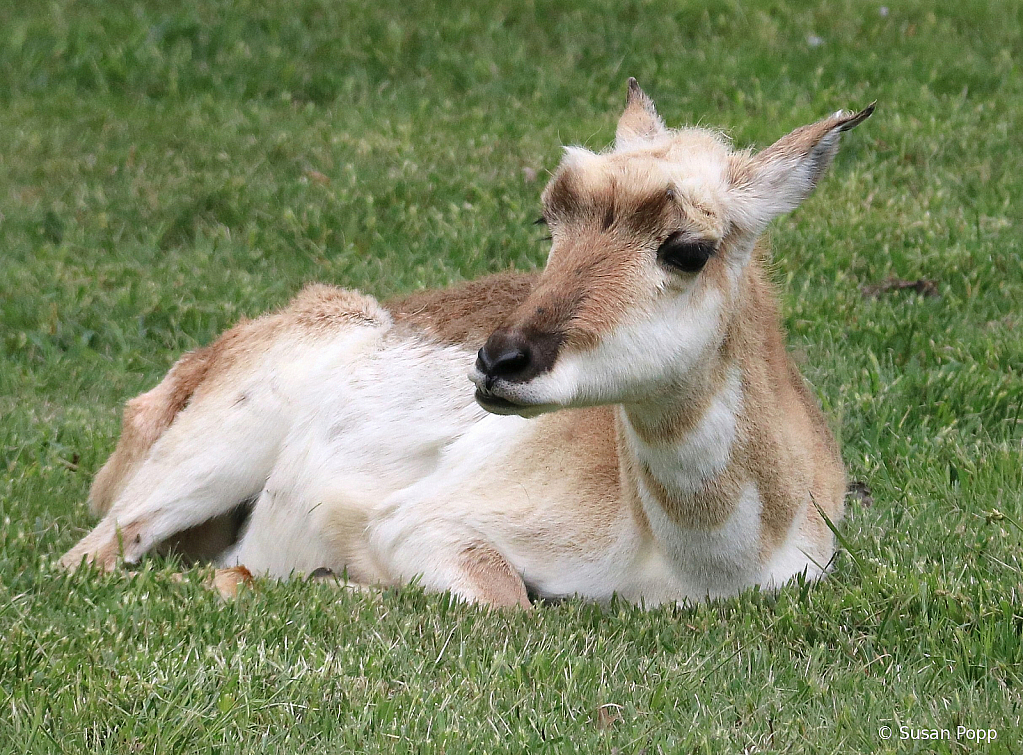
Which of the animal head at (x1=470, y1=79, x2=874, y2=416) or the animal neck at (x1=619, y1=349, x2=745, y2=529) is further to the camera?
the animal neck at (x1=619, y1=349, x2=745, y2=529)

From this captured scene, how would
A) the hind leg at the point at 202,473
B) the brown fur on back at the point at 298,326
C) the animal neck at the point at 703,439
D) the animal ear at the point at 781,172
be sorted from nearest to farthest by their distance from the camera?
the animal neck at the point at 703,439
the animal ear at the point at 781,172
the hind leg at the point at 202,473
the brown fur on back at the point at 298,326

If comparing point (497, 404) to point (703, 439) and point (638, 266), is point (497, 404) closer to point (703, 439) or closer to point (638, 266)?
point (638, 266)

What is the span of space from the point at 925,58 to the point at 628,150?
8708mm

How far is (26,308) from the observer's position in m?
8.84

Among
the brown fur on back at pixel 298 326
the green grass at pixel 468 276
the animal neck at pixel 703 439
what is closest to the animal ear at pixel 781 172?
the animal neck at pixel 703 439

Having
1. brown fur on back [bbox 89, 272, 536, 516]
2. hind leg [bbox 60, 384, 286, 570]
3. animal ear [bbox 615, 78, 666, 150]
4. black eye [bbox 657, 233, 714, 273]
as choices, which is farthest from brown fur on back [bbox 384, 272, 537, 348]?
black eye [bbox 657, 233, 714, 273]

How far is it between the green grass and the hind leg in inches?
13.9

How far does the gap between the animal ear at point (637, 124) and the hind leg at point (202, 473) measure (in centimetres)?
194

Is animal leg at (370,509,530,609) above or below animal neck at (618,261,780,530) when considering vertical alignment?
below

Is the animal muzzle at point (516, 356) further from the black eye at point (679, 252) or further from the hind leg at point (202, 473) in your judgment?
the hind leg at point (202, 473)

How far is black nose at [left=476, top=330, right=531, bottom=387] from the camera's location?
Answer: 4.01 metres

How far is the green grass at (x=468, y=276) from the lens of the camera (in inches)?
153

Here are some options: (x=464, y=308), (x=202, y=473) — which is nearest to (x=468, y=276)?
(x=464, y=308)

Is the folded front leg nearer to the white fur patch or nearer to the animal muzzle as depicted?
the white fur patch
